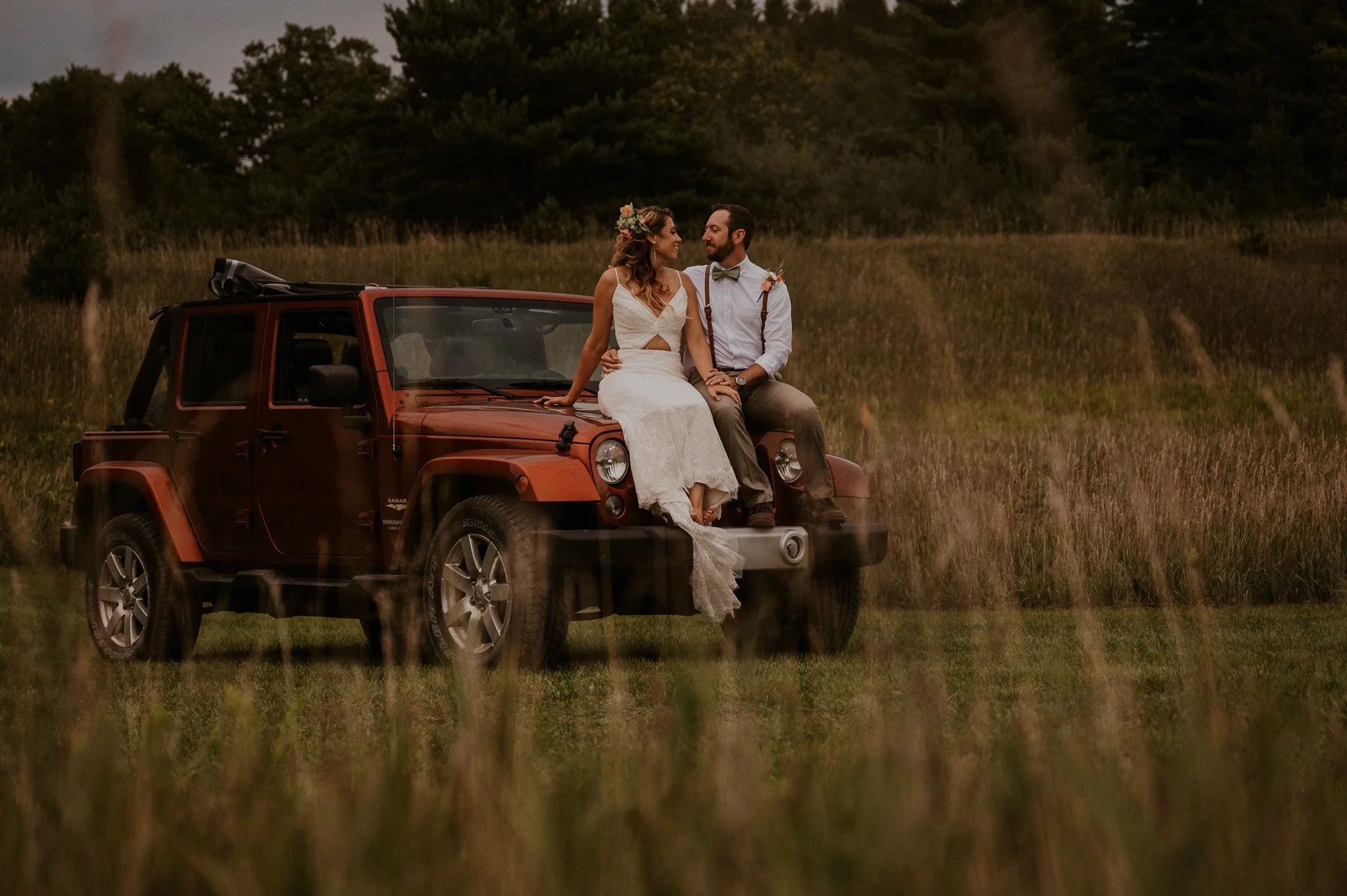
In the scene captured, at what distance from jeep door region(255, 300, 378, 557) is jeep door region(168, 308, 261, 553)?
0.52 ft

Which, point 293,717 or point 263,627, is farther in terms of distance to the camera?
point 263,627

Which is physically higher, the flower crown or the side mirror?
the flower crown

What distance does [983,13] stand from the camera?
63.6 metres

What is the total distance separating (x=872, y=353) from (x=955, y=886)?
26.0 m

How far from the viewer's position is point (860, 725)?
5859 mm

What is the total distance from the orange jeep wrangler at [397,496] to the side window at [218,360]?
15 millimetres

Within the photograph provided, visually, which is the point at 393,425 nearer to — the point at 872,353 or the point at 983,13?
the point at 872,353

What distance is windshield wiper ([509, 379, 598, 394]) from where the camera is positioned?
982 cm

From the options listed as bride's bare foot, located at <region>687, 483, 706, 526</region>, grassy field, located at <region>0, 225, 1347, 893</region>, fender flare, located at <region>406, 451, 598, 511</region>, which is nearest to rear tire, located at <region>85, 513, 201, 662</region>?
grassy field, located at <region>0, 225, 1347, 893</region>

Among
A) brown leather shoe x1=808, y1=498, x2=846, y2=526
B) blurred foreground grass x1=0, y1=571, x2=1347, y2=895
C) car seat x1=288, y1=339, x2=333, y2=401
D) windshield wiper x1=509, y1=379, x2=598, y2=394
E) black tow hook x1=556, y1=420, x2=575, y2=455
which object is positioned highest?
car seat x1=288, y1=339, x2=333, y2=401

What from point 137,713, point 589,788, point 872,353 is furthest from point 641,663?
point 872,353

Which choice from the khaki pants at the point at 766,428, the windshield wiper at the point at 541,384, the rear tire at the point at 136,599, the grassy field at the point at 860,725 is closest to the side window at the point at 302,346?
the windshield wiper at the point at 541,384

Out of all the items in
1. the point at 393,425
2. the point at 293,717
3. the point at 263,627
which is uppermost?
the point at 393,425

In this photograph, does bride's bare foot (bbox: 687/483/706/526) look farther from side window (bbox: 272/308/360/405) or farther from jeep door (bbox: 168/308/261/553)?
jeep door (bbox: 168/308/261/553)
